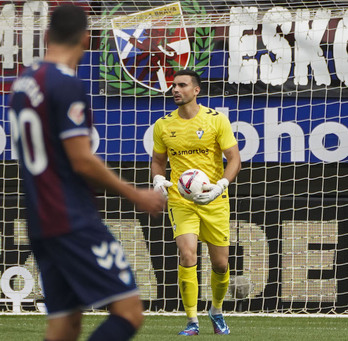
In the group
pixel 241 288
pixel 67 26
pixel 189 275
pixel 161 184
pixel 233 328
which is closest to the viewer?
pixel 67 26

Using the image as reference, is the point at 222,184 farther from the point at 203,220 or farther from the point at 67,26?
the point at 67,26

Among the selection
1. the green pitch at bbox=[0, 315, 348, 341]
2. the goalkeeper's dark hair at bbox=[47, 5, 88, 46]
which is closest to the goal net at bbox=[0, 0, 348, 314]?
the green pitch at bbox=[0, 315, 348, 341]

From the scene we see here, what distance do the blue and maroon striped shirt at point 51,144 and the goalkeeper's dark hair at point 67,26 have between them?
12 cm

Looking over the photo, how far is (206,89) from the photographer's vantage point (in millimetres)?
8523

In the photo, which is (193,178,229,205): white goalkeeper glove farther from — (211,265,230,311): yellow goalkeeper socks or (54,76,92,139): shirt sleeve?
(54,76,92,139): shirt sleeve

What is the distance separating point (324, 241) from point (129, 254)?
188 cm

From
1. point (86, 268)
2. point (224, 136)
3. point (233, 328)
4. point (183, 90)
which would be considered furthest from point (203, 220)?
point (86, 268)

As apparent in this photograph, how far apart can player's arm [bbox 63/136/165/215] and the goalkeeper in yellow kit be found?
3371 millimetres

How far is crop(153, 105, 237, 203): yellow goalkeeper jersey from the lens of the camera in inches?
262

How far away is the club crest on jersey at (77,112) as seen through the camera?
3.03 m

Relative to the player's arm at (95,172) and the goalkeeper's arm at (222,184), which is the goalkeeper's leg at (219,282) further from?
the player's arm at (95,172)

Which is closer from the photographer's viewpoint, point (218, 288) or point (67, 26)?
point (67, 26)

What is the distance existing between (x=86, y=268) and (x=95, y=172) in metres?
0.34

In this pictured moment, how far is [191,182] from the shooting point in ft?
20.6
